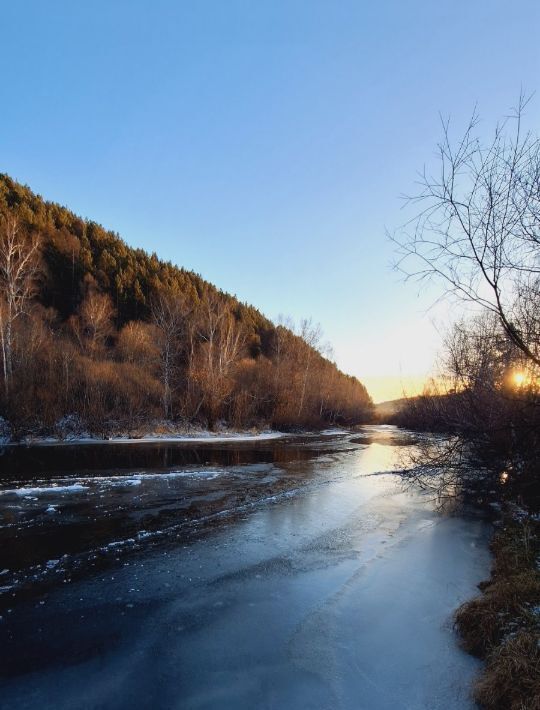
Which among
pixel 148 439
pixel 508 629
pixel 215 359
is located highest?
pixel 215 359

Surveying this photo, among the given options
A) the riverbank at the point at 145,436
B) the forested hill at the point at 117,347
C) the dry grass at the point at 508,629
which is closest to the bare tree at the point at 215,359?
the forested hill at the point at 117,347

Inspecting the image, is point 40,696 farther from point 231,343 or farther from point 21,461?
point 231,343

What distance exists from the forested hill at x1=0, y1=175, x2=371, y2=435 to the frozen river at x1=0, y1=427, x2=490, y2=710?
16718 millimetres

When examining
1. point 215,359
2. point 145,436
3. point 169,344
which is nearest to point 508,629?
point 145,436

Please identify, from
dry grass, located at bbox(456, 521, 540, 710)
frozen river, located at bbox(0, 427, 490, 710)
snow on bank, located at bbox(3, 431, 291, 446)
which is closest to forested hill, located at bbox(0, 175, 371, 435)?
snow on bank, located at bbox(3, 431, 291, 446)

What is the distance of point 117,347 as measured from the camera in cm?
3712

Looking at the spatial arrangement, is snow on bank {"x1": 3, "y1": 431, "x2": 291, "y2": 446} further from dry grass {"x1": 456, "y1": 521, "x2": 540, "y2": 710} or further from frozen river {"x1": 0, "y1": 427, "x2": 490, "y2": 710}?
dry grass {"x1": 456, "y1": 521, "x2": 540, "y2": 710}

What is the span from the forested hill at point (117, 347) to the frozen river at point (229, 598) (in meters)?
16.7

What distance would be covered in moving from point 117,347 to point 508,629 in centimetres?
3643

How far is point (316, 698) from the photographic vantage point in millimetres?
3961

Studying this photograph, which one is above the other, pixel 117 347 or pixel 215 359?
pixel 117 347

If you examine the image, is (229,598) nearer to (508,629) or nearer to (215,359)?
(508,629)

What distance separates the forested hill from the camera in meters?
27.6

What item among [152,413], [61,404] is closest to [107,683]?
[61,404]
